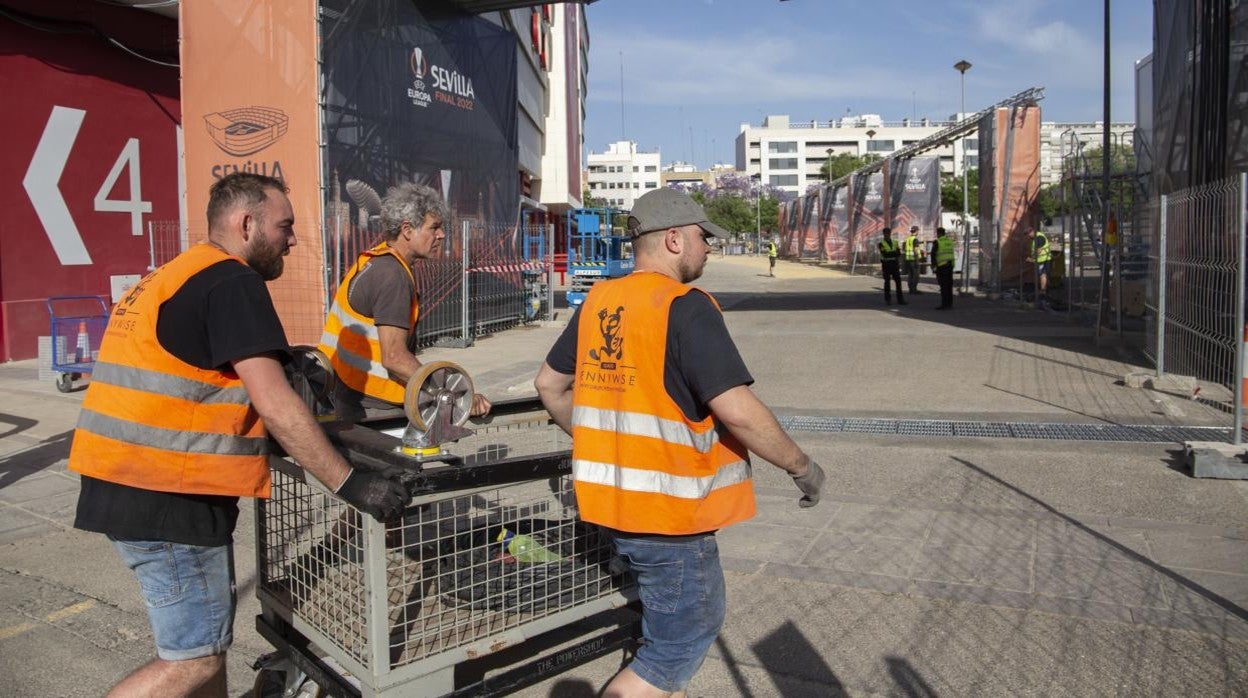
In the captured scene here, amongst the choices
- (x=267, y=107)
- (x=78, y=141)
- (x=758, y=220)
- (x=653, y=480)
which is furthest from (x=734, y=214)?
(x=653, y=480)

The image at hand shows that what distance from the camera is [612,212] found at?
1372 inches

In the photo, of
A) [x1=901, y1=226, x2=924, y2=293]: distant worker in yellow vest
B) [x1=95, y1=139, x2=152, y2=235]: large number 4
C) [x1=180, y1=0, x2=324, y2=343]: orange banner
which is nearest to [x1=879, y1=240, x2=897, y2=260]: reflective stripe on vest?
[x1=901, y1=226, x2=924, y2=293]: distant worker in yellow vest

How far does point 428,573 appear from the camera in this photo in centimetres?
295

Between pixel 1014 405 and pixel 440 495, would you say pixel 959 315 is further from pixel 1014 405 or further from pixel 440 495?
pixel 440 495

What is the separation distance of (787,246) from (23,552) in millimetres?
61158

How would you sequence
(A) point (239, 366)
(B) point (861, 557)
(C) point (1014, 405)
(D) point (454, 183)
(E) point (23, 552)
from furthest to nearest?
(D) point (454, 183) → (C) point (1014, 405) → (E) point (23, 552) → (B) point (861, 557) → (A) point (239, 366)

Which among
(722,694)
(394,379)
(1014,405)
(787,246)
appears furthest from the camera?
(787,246)

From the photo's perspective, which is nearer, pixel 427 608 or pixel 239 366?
pixel 239 366

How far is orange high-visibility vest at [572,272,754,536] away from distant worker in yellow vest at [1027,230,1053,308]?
779 inches

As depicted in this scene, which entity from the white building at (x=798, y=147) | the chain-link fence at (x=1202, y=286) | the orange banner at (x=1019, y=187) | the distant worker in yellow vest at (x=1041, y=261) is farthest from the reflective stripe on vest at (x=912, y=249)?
the white building at (x=798, y=147)

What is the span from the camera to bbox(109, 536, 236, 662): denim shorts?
2699 millimetres

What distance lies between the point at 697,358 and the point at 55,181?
A: 14.7 m

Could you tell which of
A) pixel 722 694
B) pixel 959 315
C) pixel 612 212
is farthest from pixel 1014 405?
pixel 612 212

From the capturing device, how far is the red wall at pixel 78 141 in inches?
534
